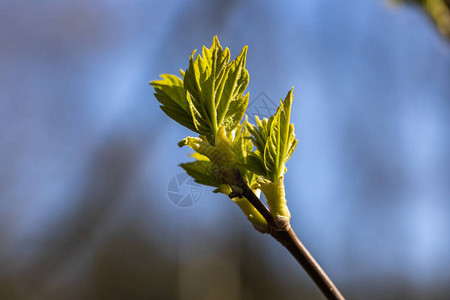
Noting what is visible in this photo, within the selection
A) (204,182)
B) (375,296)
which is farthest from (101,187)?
(375,296)

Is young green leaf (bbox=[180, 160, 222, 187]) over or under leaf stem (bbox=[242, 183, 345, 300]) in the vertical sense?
over

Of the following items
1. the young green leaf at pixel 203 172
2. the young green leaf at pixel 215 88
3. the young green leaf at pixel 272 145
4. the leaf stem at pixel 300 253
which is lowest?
the leaf stem at pixel 300 253

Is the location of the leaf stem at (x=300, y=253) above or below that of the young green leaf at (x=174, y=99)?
below

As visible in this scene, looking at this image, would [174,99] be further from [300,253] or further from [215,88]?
[300,253]

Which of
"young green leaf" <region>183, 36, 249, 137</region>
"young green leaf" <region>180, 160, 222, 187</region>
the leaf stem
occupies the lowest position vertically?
the leaf stem

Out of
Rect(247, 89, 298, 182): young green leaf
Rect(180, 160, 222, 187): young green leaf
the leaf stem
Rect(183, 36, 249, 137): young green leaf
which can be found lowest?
the leaf stem

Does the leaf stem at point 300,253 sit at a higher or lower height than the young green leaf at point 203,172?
lower

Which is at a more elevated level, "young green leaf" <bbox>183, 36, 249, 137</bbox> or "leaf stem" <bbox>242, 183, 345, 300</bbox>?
"young green leaf" <bbox>183, 36, 249, 137</bbox>

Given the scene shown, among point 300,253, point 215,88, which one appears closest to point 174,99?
point 215,88
